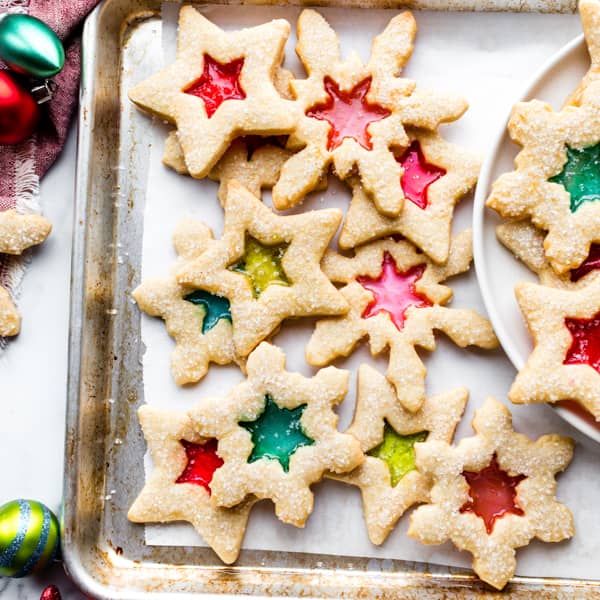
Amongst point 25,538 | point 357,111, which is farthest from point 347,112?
point 25,538

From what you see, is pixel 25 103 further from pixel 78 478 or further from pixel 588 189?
pixel 588 189

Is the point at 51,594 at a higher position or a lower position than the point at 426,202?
lower

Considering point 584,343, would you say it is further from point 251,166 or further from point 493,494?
point 251,166

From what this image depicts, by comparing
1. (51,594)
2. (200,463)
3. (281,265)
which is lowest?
(51,594)

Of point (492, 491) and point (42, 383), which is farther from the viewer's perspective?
point (42, 383)

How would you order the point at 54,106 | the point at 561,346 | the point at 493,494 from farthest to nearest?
the point at 54,106, the point at 493,494, the point at 561,346

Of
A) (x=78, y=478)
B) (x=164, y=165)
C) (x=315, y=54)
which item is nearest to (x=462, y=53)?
(x=315, y=54)
